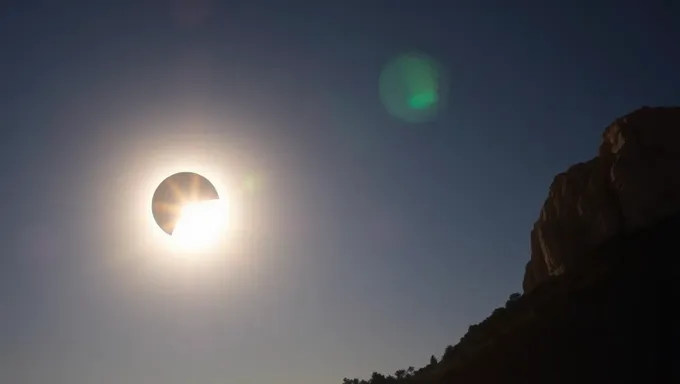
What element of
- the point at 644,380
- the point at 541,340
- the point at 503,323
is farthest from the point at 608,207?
the point at 644,380

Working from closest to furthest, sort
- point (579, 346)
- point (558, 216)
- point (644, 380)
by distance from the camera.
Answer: point (644, 380)
point (579, 346)
point (558, 216)

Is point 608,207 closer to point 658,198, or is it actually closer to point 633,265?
point 658,198

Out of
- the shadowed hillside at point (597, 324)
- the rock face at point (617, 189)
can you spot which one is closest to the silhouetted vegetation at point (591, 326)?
the shadowed hillside at point (597, 324)

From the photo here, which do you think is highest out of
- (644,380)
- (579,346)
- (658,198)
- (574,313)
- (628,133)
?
(628,133)

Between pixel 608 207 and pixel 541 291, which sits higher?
pixel 608 207

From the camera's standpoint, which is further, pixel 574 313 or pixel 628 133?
pixel 628 133

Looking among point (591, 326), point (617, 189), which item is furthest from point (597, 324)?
point (617, 189)
